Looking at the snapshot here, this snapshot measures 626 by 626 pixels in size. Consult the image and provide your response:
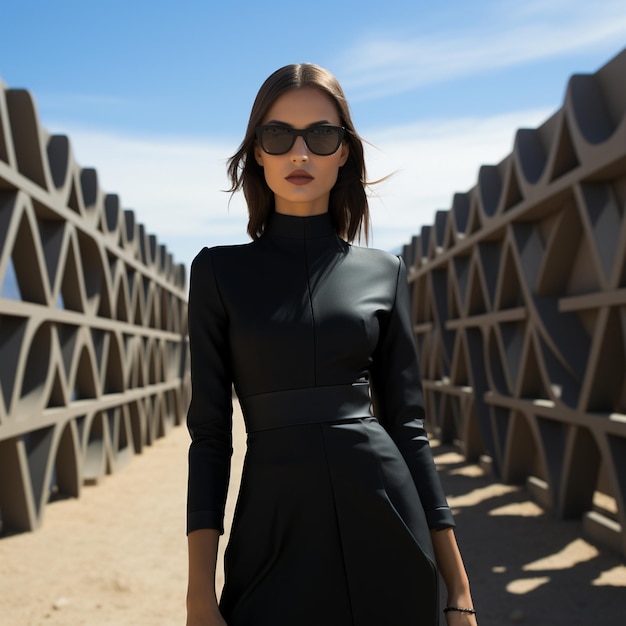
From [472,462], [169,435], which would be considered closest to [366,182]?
[472,462]

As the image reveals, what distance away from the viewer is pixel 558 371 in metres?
7.01

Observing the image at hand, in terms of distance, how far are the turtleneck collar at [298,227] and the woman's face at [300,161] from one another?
0.05 feet

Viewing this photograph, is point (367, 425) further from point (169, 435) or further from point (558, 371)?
point (169, 435)

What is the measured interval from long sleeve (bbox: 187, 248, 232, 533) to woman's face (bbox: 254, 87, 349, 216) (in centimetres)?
24

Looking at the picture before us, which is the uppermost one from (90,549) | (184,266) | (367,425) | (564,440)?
(184,266)

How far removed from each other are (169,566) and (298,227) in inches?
188

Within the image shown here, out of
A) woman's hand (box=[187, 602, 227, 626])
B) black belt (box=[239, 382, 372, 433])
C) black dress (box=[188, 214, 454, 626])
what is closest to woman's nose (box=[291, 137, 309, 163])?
black dress (box=[188, 214, 454, 626])

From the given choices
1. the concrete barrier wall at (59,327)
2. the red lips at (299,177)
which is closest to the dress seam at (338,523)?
the red lips at (299,177)

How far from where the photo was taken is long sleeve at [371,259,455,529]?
1691 mm

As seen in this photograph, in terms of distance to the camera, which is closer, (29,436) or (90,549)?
(90,549)

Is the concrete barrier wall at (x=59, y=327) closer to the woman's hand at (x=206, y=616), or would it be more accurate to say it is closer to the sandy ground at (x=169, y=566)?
the sandy ground at (x=169, y=566)

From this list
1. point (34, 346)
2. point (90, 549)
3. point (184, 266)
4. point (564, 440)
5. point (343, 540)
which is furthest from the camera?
point (184, 266)

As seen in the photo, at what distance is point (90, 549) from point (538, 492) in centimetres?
416

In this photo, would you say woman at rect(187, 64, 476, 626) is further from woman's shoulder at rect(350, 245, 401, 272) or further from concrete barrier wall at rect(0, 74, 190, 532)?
concrete barrier wall at rect(0, 74, 190, 532)
